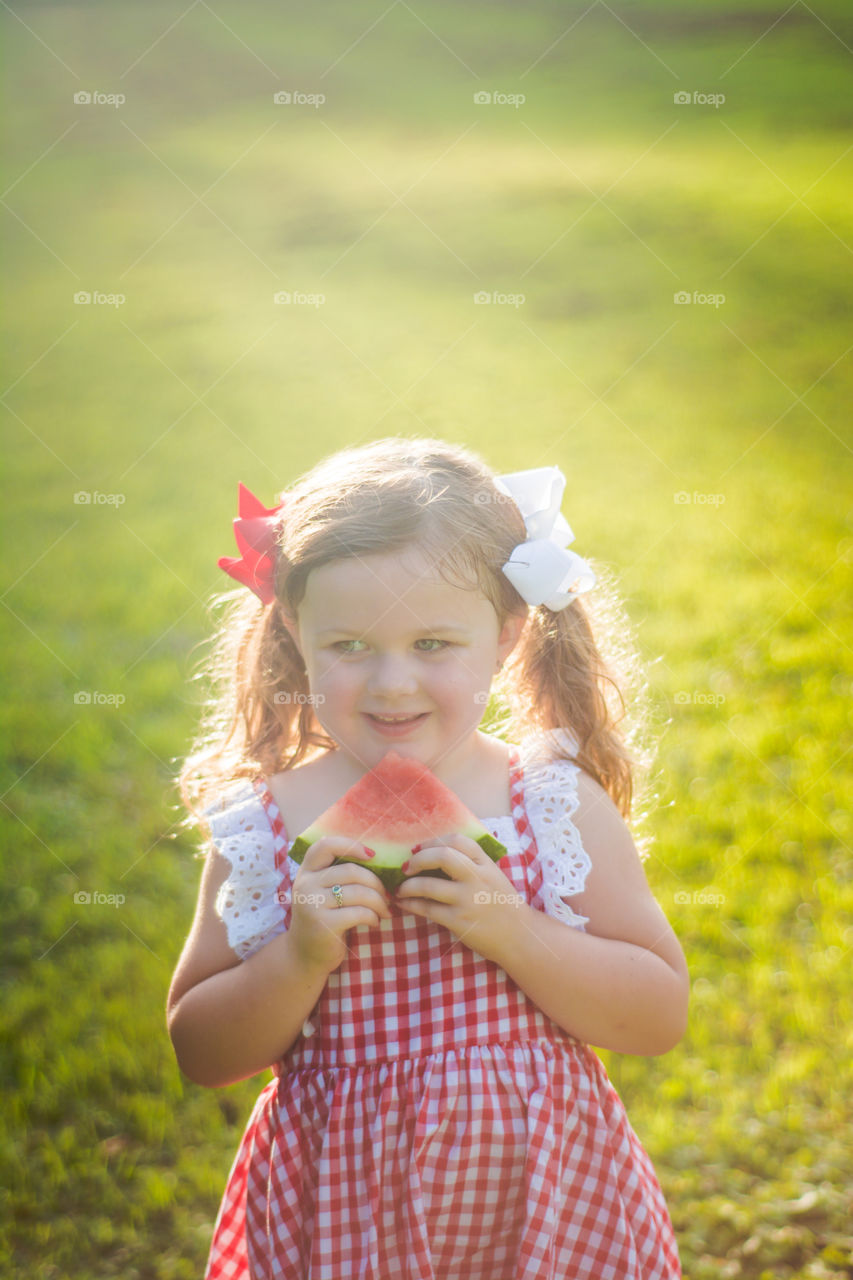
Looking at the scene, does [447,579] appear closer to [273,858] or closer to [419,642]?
[419,642]

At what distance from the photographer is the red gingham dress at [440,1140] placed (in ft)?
5.13

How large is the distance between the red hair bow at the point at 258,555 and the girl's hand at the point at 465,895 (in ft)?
1.88

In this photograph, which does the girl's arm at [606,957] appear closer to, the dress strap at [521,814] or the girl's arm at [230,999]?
the dress strap at [521,814]

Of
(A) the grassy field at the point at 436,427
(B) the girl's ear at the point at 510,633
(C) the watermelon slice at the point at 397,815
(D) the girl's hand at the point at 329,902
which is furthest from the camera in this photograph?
(A) the grassy field at the point at 436,427

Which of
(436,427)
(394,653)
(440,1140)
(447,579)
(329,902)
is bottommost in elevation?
(440,1140)

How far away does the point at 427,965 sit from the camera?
5.37 ft

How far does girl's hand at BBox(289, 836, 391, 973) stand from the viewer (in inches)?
59.0

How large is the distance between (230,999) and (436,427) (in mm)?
4577

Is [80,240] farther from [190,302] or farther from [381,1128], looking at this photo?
[381,1128]

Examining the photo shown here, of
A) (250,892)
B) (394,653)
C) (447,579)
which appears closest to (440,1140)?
(250,892)

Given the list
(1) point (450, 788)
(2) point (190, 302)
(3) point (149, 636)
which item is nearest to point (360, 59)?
(2) point (190, 302)

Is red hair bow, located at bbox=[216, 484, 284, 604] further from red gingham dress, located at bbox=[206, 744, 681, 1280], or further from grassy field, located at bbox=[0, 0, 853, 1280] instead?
grassy field, located at bbox=[0, 0, 853, 1280]

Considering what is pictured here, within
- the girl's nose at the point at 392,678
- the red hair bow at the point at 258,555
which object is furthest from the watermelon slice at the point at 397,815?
the red hair bow at the point at 258,555

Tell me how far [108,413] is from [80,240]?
901 mm
